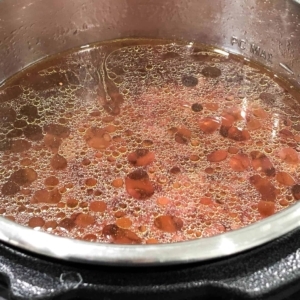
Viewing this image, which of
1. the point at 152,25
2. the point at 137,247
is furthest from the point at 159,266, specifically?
the point at 152,25

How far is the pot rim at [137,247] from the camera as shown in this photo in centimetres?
64

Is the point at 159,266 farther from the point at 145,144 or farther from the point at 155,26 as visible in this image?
the point at 155,26

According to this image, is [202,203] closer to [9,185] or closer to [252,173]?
[252,173]

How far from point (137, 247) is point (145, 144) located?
21.1 inches

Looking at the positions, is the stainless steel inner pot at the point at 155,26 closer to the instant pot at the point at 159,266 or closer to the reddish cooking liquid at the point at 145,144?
the reddish cooking liquid at the point at 145,144

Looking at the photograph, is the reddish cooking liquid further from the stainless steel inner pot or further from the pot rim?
the pot rim

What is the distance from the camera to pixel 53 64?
1.43 m

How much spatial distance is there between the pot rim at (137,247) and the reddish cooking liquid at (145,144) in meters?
0.29

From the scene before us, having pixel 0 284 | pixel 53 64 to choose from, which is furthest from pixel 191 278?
pixel 53 64

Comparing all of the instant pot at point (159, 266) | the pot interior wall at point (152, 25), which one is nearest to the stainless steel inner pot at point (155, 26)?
the pot interior wall at point (152, 25)

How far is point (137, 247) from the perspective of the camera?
646 millimetres

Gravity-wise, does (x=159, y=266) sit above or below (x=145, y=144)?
above

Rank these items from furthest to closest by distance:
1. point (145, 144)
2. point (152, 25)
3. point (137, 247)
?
point (152, 25)
point (145, 144)
point (137, 247)

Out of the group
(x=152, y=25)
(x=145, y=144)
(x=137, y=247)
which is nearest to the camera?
(x=137, y=247)
